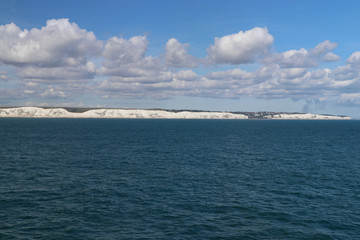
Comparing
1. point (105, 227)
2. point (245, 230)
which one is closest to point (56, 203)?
point (105, 227)

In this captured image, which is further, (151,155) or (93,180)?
(151,155)

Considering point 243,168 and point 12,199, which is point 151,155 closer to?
point 243,168

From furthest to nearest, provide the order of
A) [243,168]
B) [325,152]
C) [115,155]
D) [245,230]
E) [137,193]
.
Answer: [325,152], [115,155], [243,168], [137,193], [245,230]

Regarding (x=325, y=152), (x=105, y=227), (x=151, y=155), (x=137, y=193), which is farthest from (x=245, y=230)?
(x=325, y=152)

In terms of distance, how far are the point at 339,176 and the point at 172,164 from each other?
37.5m

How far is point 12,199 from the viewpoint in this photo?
41281 millimetres

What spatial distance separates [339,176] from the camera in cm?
5894

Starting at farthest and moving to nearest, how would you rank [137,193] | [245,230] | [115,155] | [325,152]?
[325,152] → [115,155] → [137,193] → [245,230]

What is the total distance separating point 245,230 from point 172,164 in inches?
1529

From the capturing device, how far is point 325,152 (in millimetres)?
94438

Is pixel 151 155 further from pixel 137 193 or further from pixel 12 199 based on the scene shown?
pixel 12 199

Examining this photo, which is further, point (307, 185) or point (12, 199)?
point (307, 185)

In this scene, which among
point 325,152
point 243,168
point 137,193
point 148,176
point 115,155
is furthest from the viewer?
point 325,152

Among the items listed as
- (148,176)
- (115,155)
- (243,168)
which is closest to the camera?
(148,176)
